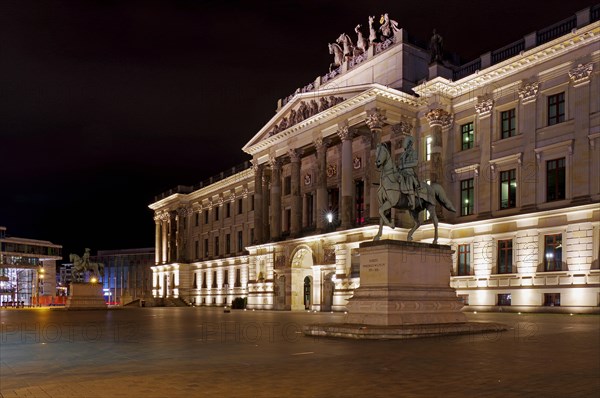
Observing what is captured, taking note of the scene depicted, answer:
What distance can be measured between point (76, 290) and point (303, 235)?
22872 mm

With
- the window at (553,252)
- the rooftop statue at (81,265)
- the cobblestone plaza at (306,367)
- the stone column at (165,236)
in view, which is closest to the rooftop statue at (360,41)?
the window at (553,252)

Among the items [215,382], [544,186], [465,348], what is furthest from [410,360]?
[544,186]

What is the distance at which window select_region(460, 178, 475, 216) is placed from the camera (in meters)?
47.3

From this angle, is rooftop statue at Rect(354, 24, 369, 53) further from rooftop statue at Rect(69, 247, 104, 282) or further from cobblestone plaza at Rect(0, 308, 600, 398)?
cobblestone plaza at Rect(0, 308, 600, 398)

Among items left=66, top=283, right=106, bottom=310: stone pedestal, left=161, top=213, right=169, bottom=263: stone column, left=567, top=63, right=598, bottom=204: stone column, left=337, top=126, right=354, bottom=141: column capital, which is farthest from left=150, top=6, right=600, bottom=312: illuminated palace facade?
left=161, top=213, right=169, bottom=263: stone column

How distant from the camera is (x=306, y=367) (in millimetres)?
11695

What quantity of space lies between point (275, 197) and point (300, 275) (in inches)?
366

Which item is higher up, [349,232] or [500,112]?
[500,112]

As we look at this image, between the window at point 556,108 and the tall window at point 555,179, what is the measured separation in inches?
113

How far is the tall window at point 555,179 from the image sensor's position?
4047 cm

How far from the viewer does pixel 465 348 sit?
14922 millimetres

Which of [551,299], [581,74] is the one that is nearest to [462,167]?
[581,74]

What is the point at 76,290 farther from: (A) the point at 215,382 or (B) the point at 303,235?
(A) the point at 215,382

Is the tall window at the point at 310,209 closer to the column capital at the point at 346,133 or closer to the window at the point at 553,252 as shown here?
the column capital at the point at 346,133
